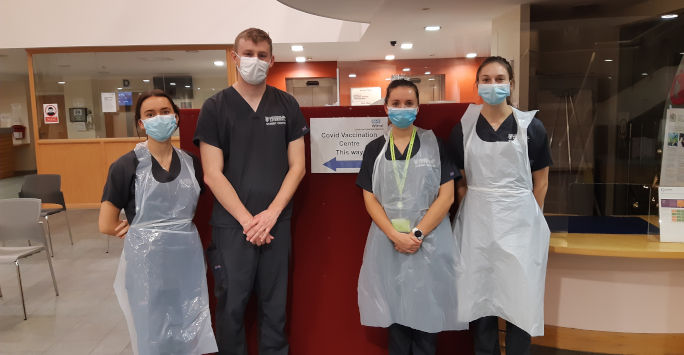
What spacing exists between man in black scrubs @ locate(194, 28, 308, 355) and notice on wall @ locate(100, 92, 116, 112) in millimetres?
6463

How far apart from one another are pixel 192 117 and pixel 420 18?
3829mm

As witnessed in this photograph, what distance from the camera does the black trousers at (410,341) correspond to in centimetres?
188

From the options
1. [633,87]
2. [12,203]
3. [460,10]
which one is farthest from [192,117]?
[633,87]

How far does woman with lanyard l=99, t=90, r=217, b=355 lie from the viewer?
1.71 metres

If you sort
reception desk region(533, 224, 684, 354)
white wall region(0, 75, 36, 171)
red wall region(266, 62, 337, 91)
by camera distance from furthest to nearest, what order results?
1. white wall region(0, 75, 36, 171)
2. red wall region(266, 62, 337, 91)
3. reception desk region(533, 224, 684, 354)

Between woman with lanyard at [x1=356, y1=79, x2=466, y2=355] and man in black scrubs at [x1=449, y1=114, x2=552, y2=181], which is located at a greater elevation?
man in black scrubs at [x1=449, y1=114, x2=552, y2=181]

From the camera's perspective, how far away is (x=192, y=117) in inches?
80.0

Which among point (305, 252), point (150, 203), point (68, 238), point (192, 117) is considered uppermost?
point (192, 117)

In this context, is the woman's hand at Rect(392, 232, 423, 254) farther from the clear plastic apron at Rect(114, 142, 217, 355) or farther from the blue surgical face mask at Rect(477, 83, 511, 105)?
the clear plastic apron at Rect(114, 142, 217, 355)

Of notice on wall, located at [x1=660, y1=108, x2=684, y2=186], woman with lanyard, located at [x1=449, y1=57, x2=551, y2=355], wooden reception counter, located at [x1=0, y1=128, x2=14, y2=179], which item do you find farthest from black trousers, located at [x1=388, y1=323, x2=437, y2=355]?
wooden reception counter, located at [x1=0, y1=128, x2=14, y2=179]

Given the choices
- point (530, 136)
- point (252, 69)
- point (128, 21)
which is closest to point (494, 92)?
point (530, 136)

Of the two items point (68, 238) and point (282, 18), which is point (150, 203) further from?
point (282, 18)

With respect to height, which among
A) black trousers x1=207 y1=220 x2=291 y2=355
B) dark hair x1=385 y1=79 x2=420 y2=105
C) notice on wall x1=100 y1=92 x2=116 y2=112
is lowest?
black trousers x1=207 y1=220 x2=291 y2=355

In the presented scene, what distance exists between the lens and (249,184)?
1780 mm
